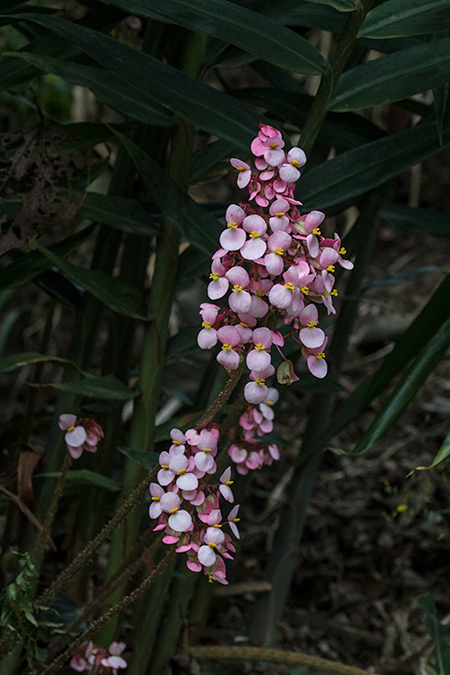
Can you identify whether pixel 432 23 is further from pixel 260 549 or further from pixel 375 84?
pixel 260 549

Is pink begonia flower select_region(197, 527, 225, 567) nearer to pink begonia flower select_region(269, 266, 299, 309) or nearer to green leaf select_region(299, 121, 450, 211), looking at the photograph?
pink begonia flower select_region(269, 266, 299, 309)

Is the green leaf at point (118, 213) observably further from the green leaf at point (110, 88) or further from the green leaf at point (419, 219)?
the green leaf at point (419, 219)

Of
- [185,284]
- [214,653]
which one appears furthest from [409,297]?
[214,653]

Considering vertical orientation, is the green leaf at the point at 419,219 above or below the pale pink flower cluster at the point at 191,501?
above

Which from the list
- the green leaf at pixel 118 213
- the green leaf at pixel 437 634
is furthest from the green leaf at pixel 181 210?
the green leaf at pixel 437 634

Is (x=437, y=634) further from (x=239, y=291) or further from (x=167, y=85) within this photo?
(x=167, y=85)

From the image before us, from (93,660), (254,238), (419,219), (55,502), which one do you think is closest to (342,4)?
(254,238)

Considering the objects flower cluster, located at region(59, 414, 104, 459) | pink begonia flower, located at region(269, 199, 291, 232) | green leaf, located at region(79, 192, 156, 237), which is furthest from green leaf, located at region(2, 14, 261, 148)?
flower cluster, located at region(59, 414, 104, 459)
